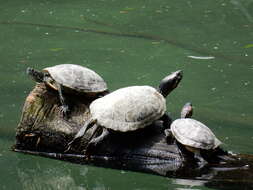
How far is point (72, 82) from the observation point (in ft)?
14.3

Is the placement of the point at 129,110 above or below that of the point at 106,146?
above

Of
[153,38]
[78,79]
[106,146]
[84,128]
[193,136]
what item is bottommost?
[153,38]

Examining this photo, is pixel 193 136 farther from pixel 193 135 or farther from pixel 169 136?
pixel 169 136

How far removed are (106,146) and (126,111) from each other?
332mm

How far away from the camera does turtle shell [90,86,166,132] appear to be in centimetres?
394

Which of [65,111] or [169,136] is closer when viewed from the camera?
[169,136]

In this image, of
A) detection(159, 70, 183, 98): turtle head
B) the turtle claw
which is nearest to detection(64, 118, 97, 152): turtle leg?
the turtle claw

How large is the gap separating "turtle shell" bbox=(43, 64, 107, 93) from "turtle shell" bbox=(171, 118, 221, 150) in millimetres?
814

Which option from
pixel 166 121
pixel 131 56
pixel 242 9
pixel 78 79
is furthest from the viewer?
pixel 242 9

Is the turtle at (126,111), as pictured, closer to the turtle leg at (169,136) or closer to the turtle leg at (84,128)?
the turtle leg at (84,128)

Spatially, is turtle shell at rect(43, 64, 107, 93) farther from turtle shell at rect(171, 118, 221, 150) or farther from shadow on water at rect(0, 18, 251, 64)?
shadow on water at rect(0, 18, 251, 64)

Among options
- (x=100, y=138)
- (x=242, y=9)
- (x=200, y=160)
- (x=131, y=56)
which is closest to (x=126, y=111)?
(x=100, y=138)

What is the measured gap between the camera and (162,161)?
154 inches

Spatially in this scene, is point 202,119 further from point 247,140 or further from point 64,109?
point 64,109
